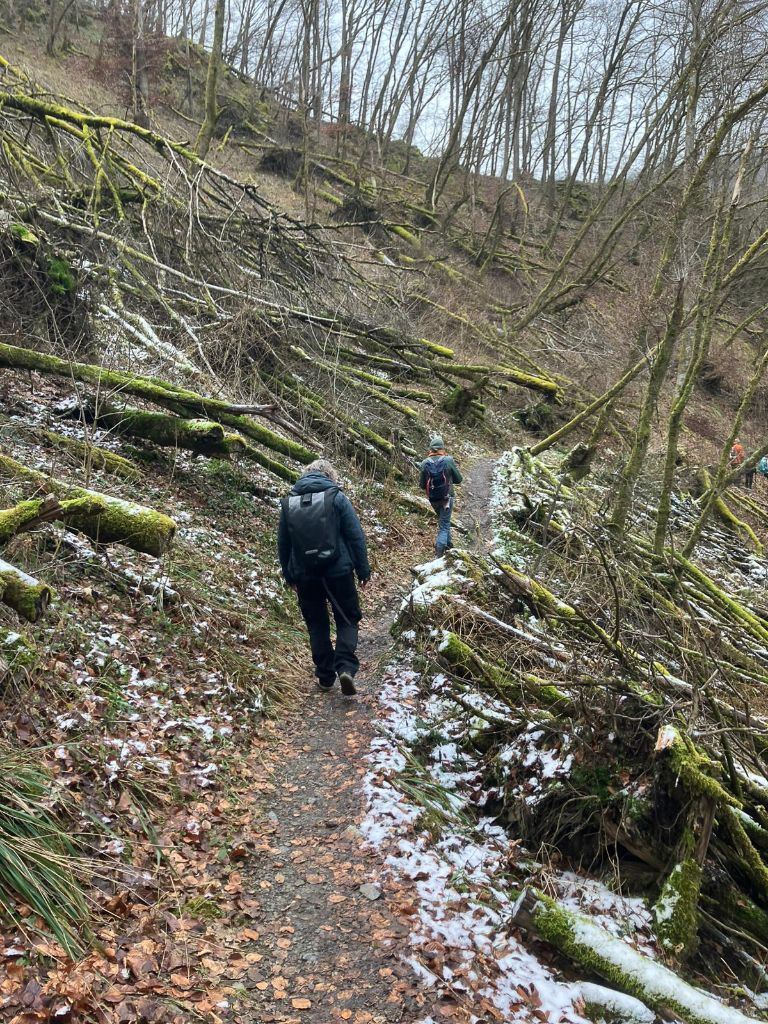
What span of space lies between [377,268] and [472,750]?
67.4ft

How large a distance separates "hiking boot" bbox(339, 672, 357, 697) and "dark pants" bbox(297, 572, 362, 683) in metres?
0.08

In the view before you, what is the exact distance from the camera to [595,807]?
4.42 m

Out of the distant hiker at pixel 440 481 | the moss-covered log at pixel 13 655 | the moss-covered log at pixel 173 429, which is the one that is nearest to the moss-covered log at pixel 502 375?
the distant hiker at pixel 440 481

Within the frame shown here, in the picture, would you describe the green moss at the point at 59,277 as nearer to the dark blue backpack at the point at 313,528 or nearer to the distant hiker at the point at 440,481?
the dark blue backpack at the point at 313,528

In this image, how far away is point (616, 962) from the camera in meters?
3.46

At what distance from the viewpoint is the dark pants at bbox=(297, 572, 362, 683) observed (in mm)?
6273

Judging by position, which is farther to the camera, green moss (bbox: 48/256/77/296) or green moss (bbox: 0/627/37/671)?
green moss (bbox: 48/256/77/296)

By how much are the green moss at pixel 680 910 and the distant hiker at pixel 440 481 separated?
6223 mm

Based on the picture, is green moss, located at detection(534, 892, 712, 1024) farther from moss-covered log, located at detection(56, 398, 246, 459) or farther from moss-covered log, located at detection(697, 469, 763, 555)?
moss-covered log, located at detection(697, 469, 763, 555)

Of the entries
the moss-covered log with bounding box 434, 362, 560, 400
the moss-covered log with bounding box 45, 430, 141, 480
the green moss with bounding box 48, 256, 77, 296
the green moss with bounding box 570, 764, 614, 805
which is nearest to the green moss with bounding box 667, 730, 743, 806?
the green moss with bounding box 570, 764, 614, 805

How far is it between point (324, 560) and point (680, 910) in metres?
3.61

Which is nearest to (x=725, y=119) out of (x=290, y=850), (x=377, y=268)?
(x=290, y=850)

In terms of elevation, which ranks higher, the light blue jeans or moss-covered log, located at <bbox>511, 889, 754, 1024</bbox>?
the light blue jeans

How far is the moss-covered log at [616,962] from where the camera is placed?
326 cm
